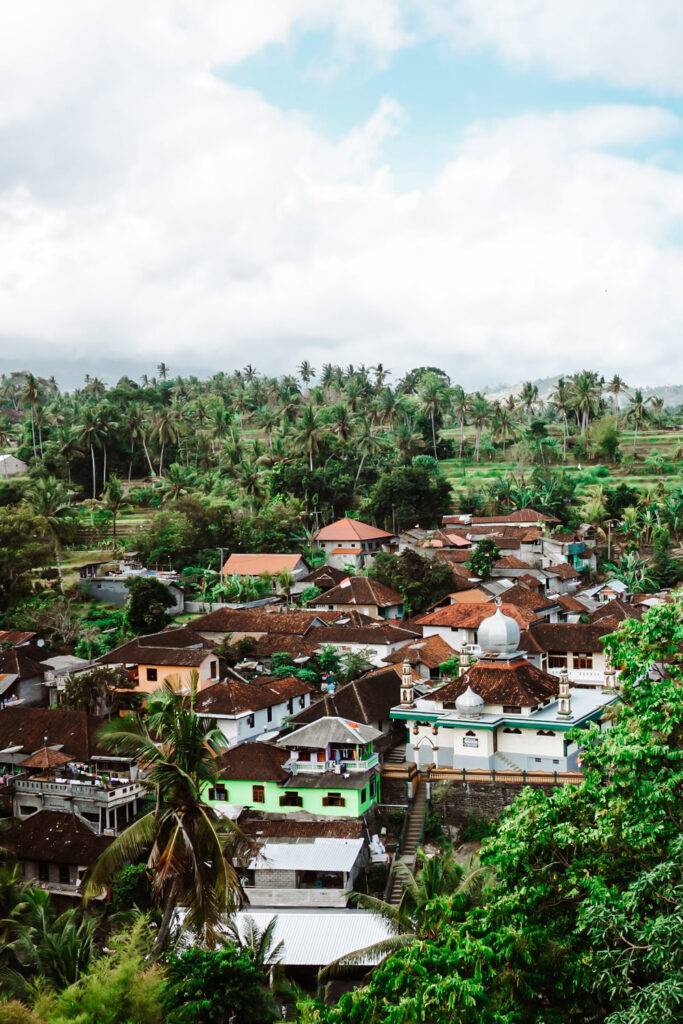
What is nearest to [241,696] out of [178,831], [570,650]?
[570,650]

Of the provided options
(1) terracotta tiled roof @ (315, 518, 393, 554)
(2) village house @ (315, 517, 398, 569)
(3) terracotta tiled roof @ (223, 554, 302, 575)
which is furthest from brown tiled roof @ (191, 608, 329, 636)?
(1) terracotta tiled roof @ (315, 518, 393, 554)

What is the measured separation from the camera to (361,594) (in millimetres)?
56250

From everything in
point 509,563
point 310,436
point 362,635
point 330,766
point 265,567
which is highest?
point 310,436

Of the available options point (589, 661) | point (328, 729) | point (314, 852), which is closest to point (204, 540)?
Answer: point (589, 661)

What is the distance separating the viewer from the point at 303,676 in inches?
1715

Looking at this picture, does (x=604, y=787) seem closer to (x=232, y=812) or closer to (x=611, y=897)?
(x=611, y=897)

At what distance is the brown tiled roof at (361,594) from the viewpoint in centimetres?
5572

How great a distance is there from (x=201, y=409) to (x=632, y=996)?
9940 cm

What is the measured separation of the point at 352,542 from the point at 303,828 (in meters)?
40.5

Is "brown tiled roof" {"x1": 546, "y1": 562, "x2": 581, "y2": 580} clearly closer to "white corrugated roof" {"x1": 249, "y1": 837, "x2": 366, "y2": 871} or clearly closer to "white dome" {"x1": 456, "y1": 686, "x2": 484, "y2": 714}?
"white dome" {"x1": 456, "y1": 686, "x2": 484, "y2": 714}

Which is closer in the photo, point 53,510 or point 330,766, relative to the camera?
point 330,766

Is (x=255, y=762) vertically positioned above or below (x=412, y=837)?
above

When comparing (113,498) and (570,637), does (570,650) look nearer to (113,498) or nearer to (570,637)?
(570,637)

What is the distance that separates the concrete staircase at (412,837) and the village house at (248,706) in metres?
7.41
